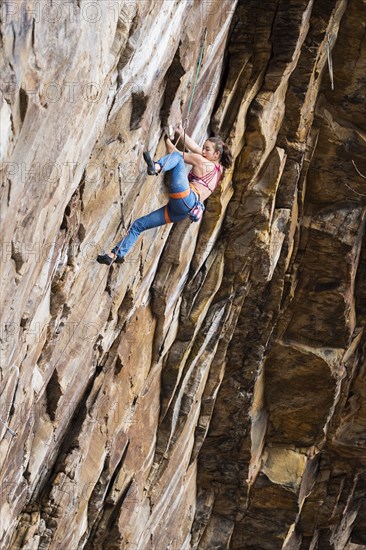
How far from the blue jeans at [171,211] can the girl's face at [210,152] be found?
0.39m

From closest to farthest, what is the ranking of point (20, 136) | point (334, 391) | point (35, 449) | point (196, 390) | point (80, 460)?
1. point (20, 136)
2. point (35, 449)
3. point (80, 460)
4. point (196, 390)
5. point (334, 391)

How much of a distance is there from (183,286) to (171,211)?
398 cm

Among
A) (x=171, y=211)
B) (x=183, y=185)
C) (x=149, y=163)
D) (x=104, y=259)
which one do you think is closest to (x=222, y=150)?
(x=183, y=185)

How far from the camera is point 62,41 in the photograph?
10.8 meters

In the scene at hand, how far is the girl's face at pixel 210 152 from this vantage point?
14.6 meters

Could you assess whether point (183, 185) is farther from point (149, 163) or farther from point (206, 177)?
point (149, 163)

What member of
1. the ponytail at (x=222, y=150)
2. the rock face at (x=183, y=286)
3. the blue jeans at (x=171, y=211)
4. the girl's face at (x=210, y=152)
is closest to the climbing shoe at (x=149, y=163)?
the rock face at (x=183, y=286)

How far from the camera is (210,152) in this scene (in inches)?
575

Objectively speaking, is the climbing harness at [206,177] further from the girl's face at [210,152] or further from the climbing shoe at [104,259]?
the climbing shoe at [104,259]

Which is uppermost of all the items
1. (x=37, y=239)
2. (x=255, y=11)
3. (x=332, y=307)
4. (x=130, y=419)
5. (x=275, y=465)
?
(x=255, y=11)

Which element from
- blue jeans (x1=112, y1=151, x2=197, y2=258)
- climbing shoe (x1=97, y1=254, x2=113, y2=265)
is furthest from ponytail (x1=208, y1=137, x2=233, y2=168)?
climbing shoe (x1=97, y1=254, x2=113, y2=265)

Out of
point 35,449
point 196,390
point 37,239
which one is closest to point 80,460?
point 35,449

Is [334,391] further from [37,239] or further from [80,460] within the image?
[37,239]

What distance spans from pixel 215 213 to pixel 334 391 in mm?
5966
